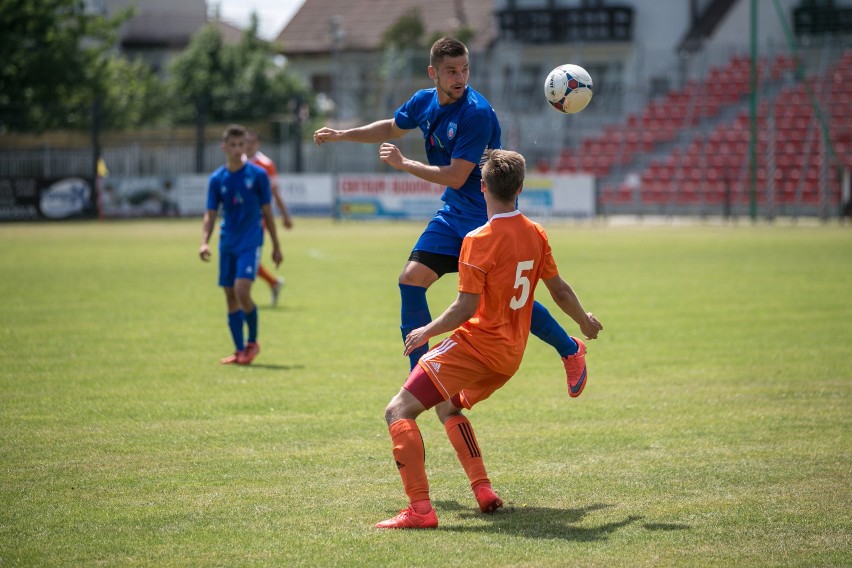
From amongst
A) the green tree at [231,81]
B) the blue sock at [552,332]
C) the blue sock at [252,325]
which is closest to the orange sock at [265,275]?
the blue sock at [252,325]

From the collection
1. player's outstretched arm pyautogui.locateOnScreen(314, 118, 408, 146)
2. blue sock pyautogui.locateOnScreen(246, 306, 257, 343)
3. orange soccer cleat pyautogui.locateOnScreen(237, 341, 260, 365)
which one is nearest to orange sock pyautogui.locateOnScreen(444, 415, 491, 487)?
player's outstretched arm pyautogui.locateOnScreen(314, 118, 408, 146)

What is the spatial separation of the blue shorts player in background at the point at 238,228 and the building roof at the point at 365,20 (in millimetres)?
48054

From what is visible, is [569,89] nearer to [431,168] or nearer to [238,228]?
[431,168]

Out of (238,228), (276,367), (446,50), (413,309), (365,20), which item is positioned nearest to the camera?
(446,50)

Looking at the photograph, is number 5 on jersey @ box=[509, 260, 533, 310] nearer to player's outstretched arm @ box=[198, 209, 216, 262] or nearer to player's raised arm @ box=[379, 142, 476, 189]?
player's raised arm @ box=[379, 142, 476, 189]

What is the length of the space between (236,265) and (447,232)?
4.77 m

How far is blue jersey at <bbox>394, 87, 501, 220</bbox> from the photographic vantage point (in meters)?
6.21

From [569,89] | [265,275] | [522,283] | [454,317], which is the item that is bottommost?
[265,275]

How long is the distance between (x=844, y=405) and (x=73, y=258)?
1789cm

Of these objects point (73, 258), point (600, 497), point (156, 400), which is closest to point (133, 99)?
point (73, 258)

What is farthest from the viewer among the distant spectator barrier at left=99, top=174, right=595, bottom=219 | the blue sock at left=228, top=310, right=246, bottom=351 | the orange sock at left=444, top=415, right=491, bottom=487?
the distant spectator barrier at left=99, top=174, right=595, bottom=219

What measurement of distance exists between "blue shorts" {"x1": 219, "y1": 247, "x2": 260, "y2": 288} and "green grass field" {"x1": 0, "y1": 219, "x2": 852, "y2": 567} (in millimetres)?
822

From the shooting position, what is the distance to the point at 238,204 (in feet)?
35.7

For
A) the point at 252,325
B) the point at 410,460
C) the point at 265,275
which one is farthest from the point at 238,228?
the point at 410,460
